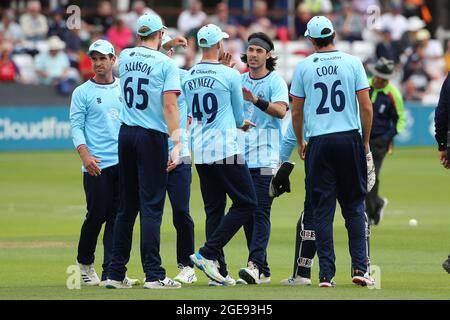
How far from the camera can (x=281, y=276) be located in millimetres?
13383

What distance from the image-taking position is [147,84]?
11617mm

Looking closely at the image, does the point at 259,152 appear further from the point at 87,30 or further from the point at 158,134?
the point at 87,30

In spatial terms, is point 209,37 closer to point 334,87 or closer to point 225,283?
point 334,87

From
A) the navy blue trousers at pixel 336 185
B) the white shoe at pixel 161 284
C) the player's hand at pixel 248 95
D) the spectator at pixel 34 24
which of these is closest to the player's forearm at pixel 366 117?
the navy blue trousers at pixel 336 185

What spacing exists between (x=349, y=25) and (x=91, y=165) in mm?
26995

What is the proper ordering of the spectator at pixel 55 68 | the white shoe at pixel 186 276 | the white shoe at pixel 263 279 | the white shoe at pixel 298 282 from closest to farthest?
the white shoe at pixel 298 282 < the white shoe at pixel 186 276 < the white shoe at pixel 263 279 < the spectator at pixel 55 68

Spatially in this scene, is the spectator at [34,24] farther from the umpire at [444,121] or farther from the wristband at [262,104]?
the umpire at [444,121]

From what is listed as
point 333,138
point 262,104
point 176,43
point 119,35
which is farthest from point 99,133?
point 119,35

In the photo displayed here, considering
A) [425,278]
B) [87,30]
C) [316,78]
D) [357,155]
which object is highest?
[87,30]

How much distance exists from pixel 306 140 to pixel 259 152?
84 cm

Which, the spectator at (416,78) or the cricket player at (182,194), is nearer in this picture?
the cricket player at (182,194)

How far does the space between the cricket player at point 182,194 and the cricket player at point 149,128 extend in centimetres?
91

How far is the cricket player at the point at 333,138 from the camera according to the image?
38.6ft
